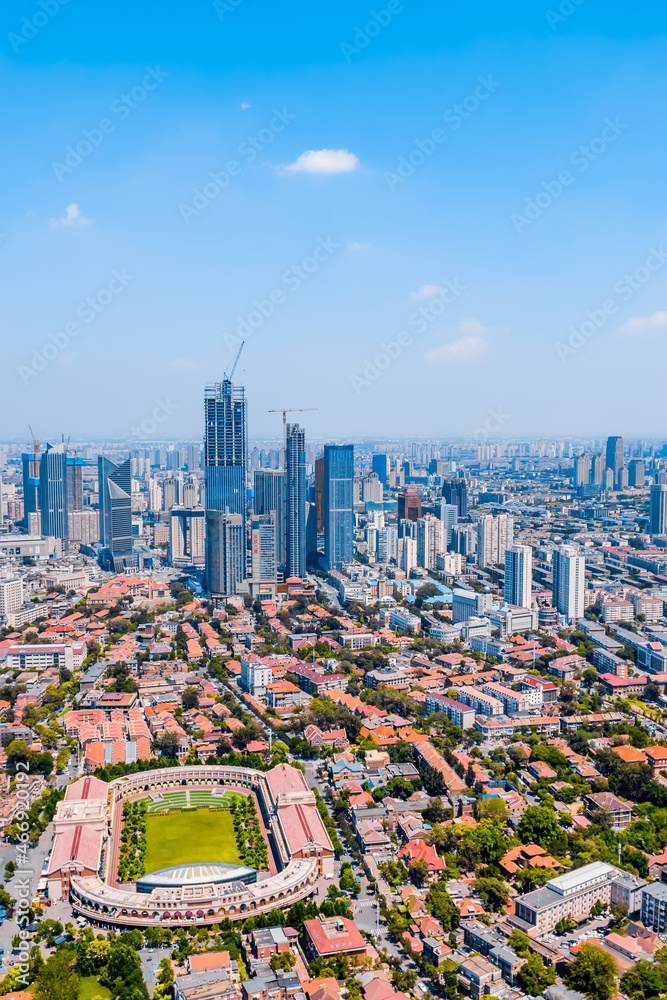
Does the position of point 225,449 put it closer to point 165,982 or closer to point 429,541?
point 429,541

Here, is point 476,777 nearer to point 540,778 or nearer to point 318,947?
point 540,778

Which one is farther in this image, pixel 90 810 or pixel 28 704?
pixel 28 704

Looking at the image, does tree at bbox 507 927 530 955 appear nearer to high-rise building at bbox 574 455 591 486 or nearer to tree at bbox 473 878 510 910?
tree at bbox 473 878 510 910

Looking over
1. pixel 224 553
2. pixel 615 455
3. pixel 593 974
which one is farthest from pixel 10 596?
pixel 615 455

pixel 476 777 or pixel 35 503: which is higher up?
pixel 35 503

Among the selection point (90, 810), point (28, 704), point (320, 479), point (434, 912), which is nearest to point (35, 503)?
point (320, 479)

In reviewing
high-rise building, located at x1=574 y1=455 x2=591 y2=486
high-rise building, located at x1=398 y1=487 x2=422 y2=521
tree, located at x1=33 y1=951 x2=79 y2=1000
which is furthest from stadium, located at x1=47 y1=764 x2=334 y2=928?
high-rise building, located at x1=574 y1=455 x2=591 y2=486
